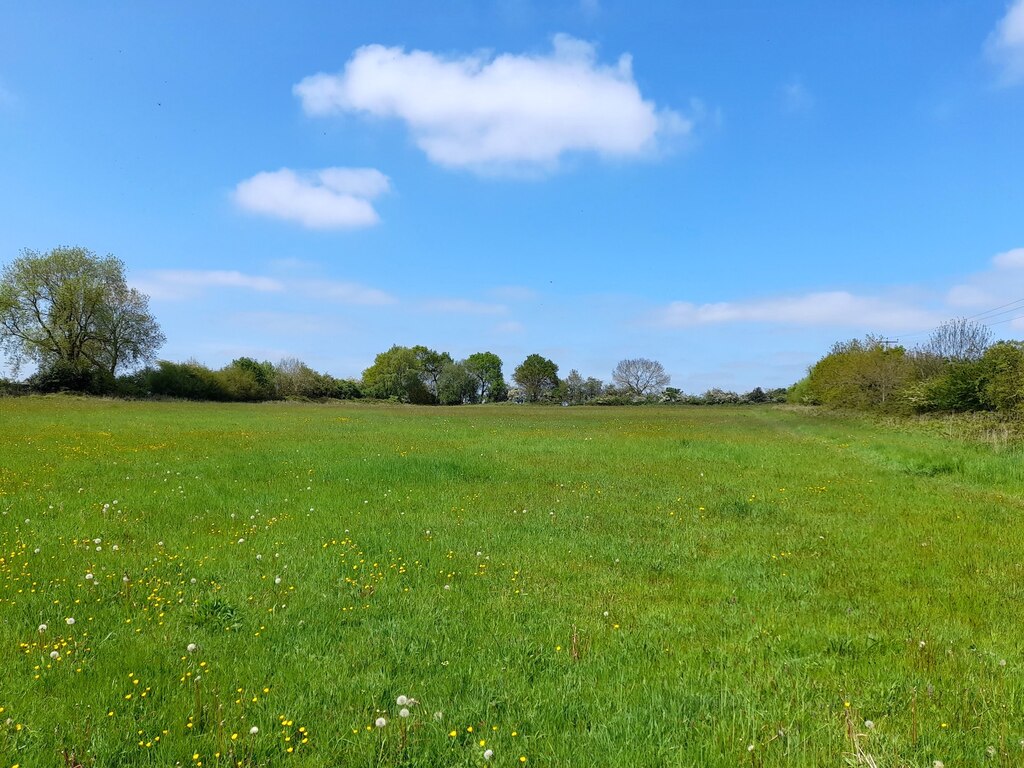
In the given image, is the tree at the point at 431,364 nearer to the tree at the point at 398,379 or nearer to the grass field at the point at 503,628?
the tree at the point at 398,379

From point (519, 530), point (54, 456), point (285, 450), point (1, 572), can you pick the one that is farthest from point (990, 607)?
point (54, 456)

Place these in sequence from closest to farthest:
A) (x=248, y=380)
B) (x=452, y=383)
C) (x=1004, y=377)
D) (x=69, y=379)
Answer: (x=1004, y=377) → (x=69, y=379) → (x=248, y=380) → (x=452, y=383)

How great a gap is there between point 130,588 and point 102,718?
3003mm

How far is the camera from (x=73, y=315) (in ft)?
226

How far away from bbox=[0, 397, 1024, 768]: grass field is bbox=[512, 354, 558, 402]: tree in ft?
448

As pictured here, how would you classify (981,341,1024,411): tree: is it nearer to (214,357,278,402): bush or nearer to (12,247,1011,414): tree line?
(12,247,1011,414): tree line

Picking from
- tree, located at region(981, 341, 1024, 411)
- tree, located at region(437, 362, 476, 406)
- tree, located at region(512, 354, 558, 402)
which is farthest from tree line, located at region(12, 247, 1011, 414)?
tree, located at region(512, 354, 558, 402)

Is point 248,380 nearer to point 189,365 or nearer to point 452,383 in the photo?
point 189,365

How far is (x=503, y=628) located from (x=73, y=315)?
276ft

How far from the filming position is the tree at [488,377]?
14550cm

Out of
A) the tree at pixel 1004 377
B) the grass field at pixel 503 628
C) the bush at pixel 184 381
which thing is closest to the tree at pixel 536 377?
the bush at pixel 184 381

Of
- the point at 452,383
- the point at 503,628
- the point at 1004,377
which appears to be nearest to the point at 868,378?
the point at 1004,377

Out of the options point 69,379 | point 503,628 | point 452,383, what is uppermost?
point 452,383

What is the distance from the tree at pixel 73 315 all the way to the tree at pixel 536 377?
93.3 m
